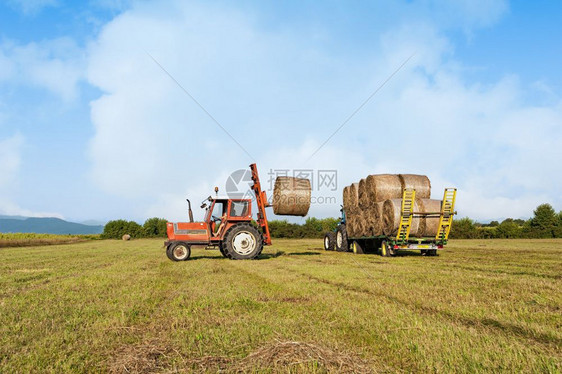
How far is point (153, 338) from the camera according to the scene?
3.76 metres

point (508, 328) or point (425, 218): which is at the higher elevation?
point (425, 218)

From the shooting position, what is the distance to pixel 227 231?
1438 centimetres

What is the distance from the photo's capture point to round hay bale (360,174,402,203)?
15984 millimetres

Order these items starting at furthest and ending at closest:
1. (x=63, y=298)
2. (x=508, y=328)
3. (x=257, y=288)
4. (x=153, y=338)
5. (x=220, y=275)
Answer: (x=220, y=275), (x=257, y=288), (x=63, y=298), (x=508, y=328), (x=153, y=338)

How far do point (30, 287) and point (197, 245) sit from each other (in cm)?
728

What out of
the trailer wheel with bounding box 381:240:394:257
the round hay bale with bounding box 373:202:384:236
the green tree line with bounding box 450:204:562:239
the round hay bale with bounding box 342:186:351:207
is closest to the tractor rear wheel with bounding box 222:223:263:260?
the round hay bale with bounding box 373:202:384:236

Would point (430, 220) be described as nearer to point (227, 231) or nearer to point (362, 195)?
point (362, 195)

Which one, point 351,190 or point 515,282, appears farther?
point 351,190

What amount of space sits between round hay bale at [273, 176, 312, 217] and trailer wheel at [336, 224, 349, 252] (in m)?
6.26

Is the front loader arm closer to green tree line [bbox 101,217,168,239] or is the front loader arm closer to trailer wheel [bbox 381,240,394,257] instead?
Answer: trailer wheel [bbox 381,240,394,257]

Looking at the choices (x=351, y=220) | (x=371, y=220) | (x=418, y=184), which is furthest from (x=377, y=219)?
(x=351, y=220)

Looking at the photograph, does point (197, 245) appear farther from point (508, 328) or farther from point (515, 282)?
point (508, 328)

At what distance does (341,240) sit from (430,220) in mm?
6577

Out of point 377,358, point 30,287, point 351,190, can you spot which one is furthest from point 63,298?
point 351,190
